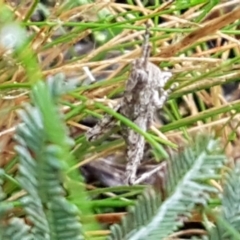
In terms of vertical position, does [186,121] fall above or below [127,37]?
below

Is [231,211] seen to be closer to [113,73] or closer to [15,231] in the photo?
[15,231]

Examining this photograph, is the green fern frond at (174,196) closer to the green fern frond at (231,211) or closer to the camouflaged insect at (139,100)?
the green fern frond at (231,211)

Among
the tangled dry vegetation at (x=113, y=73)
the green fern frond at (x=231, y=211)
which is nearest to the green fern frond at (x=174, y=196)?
the green fern frond at (x=231, y=211)

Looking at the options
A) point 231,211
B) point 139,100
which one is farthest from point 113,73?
point 231,211

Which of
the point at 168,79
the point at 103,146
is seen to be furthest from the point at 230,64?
the point at 103,146

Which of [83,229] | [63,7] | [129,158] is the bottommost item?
[83,229]

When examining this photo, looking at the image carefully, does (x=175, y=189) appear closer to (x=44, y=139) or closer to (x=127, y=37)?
(x=44, y=139)
